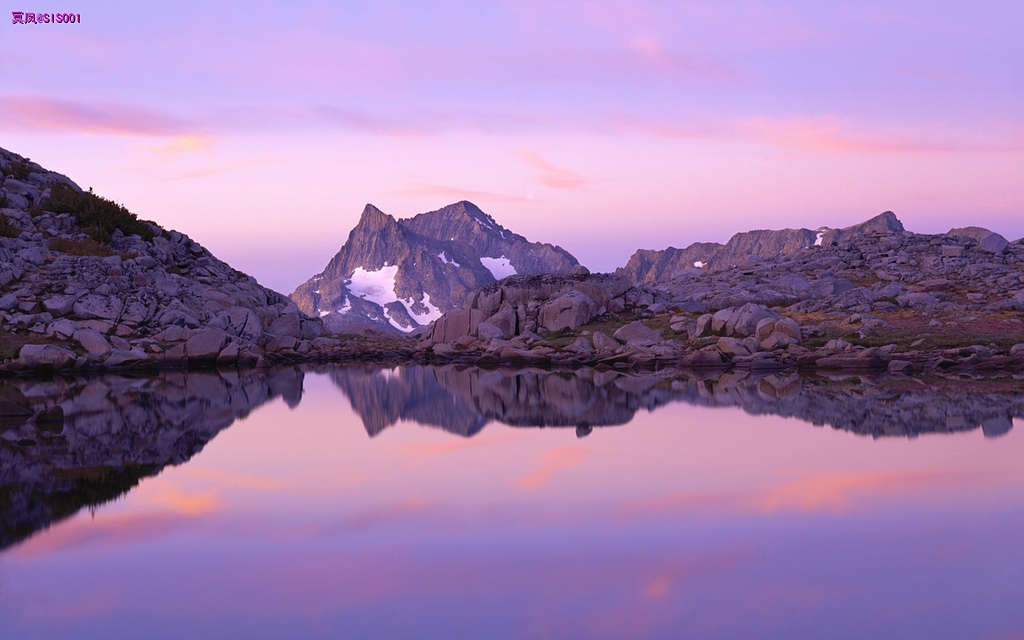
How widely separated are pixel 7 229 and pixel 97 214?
6432mm

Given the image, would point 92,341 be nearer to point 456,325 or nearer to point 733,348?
point 456,325

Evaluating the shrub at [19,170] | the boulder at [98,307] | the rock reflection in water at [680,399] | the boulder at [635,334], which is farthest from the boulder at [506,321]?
the shrub at [19,170]

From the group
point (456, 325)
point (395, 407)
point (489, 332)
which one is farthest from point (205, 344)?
point (395, 407)

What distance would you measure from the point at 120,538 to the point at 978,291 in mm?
53431

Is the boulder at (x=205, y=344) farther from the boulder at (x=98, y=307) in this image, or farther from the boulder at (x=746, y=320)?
the boulder at (x=746, y=320)

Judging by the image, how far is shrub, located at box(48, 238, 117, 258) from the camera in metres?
54.8

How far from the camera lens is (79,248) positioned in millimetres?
55156

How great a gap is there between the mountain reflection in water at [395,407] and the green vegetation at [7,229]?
18161mm

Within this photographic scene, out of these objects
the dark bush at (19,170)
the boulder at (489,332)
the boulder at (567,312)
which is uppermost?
the dark bush at (19,170)

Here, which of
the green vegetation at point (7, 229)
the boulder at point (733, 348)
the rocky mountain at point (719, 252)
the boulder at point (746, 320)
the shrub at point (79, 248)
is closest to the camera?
the boulder at point (733, 348)

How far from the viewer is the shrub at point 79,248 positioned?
180ft

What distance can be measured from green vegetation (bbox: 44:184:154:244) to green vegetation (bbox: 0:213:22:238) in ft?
13.3

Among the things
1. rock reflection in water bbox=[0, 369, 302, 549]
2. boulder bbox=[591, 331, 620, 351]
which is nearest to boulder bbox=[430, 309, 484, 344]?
boulder bbox=[591, 331, 620, 351]

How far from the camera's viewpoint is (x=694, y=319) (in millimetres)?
52156
